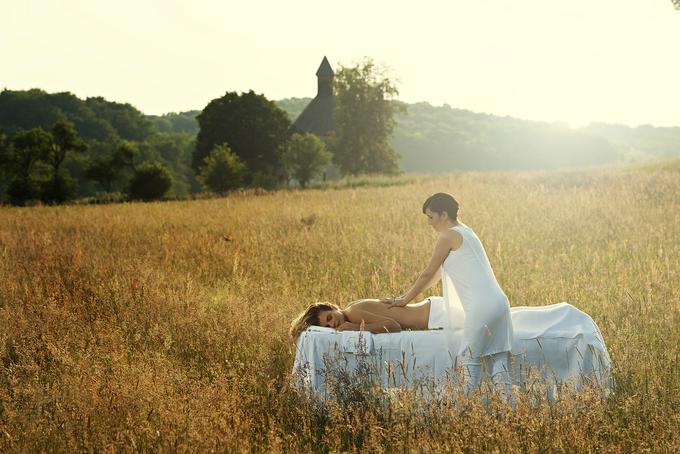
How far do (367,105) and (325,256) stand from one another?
4512 cm

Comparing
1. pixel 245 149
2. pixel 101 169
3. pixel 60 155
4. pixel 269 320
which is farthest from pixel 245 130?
pixel 269 320

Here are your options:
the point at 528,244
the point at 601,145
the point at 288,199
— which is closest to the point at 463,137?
the point at 601,145

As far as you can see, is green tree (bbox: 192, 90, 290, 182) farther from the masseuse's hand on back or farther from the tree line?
the masseuse's hand on back

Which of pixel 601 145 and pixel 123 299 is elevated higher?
pixel 601 145

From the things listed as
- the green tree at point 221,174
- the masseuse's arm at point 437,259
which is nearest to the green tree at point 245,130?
the green tree at point 221,174

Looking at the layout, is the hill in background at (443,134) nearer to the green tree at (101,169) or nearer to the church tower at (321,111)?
the church tower at (321,111)

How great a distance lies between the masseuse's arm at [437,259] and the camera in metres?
4.41

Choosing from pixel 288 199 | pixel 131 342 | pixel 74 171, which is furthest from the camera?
pixel 74 171

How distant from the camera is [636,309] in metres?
5.51

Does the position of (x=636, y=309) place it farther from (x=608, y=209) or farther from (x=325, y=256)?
(x=608, y=209)

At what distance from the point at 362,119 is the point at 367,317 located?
4914 centimetres

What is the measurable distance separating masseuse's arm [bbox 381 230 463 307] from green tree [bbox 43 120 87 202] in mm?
46652

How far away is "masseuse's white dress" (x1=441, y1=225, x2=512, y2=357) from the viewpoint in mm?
4273

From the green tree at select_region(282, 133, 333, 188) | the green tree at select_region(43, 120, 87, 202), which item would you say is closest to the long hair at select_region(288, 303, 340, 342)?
the green tree at select_region(282, 133, 333, 188)
